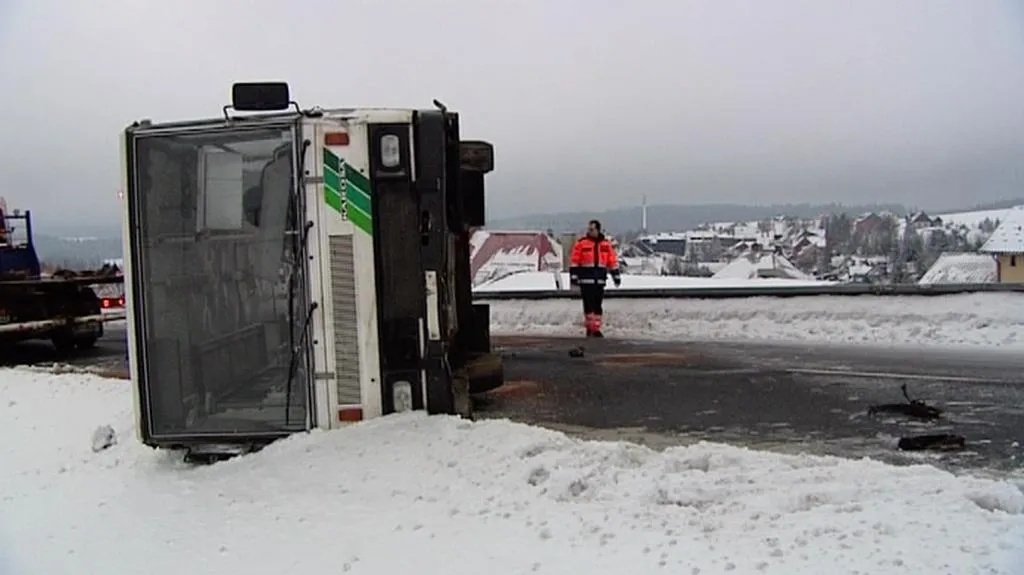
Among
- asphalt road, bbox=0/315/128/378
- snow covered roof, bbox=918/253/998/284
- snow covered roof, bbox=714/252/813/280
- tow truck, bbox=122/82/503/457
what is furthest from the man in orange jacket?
snow covered roof, bbox=714/252/813/280

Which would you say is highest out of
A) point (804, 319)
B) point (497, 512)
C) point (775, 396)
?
point (804, 319)

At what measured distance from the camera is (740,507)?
4.34 m

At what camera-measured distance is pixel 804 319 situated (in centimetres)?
1373

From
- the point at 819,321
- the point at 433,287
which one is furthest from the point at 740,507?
the point at 819,321

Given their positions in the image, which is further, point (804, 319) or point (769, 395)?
point (804, 319)

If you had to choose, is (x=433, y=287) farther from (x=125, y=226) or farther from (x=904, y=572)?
(x=904, y=572)

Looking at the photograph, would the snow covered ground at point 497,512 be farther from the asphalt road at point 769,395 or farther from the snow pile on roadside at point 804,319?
the snow pile on roadside at point 804,319

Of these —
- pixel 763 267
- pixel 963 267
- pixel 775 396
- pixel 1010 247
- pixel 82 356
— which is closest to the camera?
pixel 775 396

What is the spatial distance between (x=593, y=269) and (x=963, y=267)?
64.2ft

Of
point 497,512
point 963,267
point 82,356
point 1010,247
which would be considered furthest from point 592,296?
point 963,267

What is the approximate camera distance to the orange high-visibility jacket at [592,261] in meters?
14.1

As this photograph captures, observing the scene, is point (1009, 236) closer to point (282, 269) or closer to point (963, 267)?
point (963, 267)

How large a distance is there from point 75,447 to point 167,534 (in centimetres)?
279

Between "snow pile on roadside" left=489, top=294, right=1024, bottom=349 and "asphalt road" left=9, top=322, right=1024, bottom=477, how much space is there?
810mm
